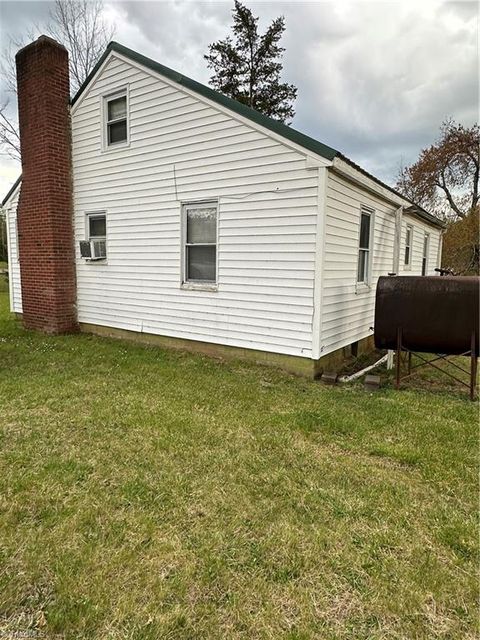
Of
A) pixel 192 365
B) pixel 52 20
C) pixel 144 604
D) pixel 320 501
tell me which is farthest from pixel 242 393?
pixel 52 20

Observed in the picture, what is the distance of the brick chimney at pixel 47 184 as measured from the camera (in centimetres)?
831

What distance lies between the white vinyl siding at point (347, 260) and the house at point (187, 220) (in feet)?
0.12

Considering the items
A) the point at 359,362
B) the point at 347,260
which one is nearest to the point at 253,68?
the point at 347,260

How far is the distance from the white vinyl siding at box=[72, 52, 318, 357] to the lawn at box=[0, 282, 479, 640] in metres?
1.88

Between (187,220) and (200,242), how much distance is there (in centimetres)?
50

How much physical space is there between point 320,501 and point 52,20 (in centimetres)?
2304

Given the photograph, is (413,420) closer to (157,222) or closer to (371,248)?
(371,248)

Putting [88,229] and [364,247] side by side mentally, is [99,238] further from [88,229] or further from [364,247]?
[364,247]

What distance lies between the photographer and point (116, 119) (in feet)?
26.2

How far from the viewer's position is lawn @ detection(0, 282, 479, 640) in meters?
1.89

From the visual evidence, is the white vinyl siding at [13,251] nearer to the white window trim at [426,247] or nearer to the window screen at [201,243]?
the window screen at [201,243]

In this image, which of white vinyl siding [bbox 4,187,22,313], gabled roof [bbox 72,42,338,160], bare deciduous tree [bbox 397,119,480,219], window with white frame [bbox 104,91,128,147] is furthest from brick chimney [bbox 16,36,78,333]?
bare deciduous tree [bbox 397,119,480,219]

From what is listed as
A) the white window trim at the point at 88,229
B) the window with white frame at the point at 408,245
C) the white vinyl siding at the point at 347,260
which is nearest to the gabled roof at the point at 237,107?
the white vinyl siding at the point at 347,260

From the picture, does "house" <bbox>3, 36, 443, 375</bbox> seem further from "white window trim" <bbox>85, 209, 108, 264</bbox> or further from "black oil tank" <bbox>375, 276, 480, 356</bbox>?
"black oil tank" <bbox>375, 276, 480, 356</bbox>
